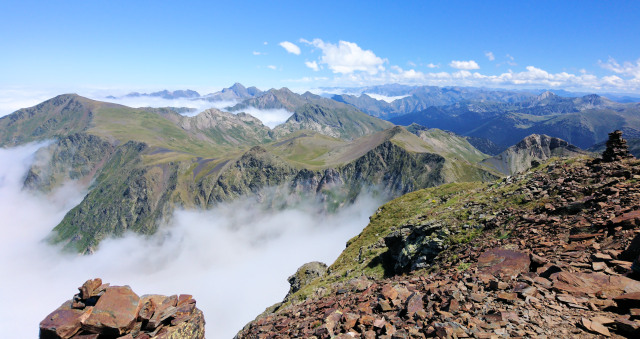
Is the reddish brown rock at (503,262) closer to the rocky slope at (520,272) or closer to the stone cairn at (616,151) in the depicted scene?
the rocky slope at (520,272)

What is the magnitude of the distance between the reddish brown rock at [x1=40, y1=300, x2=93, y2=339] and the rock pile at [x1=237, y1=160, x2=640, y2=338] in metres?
8.85

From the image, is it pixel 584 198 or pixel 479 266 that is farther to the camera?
pixel 584 198

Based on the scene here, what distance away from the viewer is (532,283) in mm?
11531

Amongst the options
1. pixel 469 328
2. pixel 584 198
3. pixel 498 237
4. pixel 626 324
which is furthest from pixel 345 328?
pixel 584 198

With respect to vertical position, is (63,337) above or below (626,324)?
below

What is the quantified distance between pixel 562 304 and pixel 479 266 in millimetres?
5385

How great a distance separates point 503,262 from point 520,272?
1.41 meters

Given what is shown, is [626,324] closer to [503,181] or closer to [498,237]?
[498,237]

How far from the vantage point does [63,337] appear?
42.6 ft

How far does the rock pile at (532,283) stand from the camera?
938 centimetres

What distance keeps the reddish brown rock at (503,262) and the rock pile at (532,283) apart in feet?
0.15

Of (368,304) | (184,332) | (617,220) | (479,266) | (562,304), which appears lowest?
(184,332)

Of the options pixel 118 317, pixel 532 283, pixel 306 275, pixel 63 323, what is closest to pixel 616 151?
pixel 532 283

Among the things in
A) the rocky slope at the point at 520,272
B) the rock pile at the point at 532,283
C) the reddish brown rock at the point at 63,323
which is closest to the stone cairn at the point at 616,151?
the rocky slope at the point at 520,272
